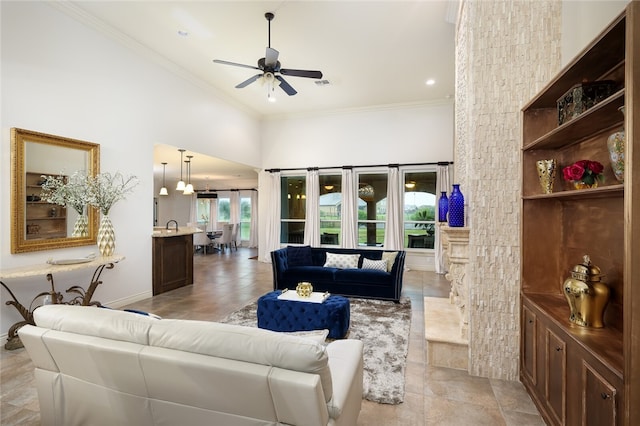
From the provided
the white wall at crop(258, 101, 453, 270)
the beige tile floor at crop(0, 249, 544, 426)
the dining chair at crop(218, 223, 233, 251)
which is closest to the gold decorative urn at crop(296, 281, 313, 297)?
the beige tile floor at crop(0, 249, 544, 426)

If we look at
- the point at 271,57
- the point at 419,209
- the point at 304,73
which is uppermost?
the point at 271,57

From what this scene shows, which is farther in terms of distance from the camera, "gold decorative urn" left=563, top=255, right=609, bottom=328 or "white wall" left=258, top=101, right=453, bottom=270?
"white wall" left=258, top=101, right=453, bottom=270

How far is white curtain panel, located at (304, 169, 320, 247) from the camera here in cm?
787

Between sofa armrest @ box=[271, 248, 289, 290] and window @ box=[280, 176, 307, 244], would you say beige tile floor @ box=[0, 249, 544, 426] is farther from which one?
window @ box=[280, 176, 307, 244]

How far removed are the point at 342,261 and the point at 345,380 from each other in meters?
3.67

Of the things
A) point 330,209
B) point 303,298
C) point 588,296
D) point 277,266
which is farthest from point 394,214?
point 588,296

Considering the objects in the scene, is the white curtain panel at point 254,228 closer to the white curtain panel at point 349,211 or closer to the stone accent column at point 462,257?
the white curtain panel at point 349,211

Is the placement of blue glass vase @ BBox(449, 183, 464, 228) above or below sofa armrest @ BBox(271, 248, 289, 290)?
above

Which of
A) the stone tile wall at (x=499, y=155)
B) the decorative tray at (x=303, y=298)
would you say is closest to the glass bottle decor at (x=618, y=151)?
the stone tile wall at (x=499, y=155)

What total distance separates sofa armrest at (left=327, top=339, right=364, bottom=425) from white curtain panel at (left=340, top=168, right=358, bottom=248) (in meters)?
5.64

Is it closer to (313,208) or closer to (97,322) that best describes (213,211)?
(313,208)

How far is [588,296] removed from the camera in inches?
67.0

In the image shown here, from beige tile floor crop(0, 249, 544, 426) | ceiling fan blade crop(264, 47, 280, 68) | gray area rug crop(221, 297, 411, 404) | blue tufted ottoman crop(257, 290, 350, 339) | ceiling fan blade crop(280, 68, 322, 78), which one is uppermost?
ceiling fan blade crop(264, 47, 280, 68)

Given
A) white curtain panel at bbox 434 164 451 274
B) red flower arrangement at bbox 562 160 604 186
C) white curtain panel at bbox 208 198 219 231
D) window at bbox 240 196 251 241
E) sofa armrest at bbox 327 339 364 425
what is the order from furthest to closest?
1. white curtain panel at bbox 208 198 219 231
2. window at bbox 240 196 251 241
3. white curtain panel at bbox 434 164 451 274
4. red flower arrangement at bbox 562 160 604 186
5. sofa armrest at bbox 327 339 364 425
